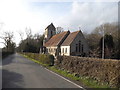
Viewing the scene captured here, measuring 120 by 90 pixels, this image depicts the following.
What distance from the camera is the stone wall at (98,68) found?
35.9 ft

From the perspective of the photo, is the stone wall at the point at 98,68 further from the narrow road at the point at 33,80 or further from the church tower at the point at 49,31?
the church tower at the point at 49,31

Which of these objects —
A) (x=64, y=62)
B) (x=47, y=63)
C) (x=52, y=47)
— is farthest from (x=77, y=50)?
(x=64, y=62)

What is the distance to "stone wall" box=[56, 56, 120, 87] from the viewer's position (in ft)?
35.9

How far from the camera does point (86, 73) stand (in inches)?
597

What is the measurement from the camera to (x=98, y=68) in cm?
1309

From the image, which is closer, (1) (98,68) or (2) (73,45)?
(1) (98,68)

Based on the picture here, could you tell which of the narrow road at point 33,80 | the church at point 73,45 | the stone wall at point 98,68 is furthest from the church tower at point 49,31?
the narrow road at point 33,80

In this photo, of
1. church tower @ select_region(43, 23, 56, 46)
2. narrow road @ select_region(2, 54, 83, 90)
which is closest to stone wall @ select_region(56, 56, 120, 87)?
narrow road @ select_region(2, 54, 83, 90)

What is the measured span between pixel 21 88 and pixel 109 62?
580cm

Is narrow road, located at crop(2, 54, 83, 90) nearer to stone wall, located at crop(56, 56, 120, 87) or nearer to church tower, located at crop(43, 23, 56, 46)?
stone wall, located at crop(56, 56, 120, 87)

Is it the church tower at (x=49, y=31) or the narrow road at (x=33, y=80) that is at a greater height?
the church tower at (x=49, y=31)

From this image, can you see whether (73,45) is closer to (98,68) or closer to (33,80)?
(98,68)

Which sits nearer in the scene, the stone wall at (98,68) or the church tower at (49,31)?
the stone wall at (98,68)

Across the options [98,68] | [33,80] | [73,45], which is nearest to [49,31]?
[73,45]
